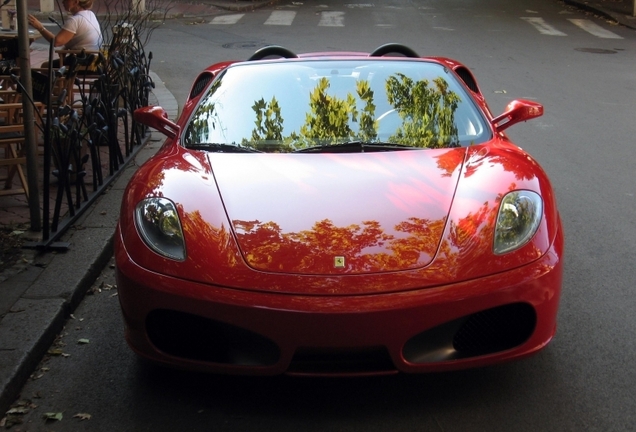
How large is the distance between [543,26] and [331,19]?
506cm

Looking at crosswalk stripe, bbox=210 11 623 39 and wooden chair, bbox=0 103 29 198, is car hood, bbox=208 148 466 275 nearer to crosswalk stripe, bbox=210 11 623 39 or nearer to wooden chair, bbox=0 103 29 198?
wooden chair, bbox=0 103 29 198

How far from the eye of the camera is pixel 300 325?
120 inches

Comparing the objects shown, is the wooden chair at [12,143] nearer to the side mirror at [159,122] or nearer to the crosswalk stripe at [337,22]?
the side mirror at [159,122]

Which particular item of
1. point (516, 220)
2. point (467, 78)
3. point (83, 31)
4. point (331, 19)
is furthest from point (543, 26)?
point (516, 220)

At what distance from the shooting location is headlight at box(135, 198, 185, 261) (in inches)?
134

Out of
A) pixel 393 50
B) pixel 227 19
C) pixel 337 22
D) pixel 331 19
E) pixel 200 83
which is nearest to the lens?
pixel 200 83

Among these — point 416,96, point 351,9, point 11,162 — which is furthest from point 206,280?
point 351,9

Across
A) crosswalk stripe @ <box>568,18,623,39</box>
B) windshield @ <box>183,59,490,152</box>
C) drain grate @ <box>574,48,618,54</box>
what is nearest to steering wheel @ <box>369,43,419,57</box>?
windshield @ <box>183,59,490,152</box>

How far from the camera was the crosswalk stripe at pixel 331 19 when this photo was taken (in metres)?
19.5

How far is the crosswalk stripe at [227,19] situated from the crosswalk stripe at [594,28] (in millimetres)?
8319

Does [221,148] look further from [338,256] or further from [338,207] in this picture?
[338,256]

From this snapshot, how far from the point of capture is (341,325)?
304 centimetres

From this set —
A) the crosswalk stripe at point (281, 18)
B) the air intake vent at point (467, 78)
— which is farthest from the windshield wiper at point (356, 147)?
the crosswalk stripe at point (281, 18)

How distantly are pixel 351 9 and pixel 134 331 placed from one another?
809 inches
